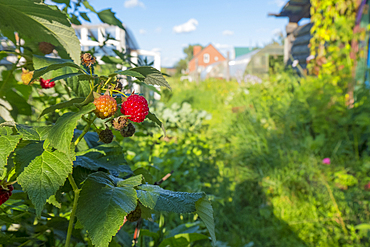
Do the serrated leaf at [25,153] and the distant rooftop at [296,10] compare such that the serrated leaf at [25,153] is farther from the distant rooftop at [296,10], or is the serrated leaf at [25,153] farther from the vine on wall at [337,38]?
the distant rooftop at [296,10]

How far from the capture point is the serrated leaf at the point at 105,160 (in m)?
0.55

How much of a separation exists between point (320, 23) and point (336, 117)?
1.98 m

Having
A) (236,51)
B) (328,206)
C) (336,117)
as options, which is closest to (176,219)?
(328,206)

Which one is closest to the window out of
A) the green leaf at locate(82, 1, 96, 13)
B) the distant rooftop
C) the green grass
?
the distant rooftop

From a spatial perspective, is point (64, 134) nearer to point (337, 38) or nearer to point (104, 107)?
point (104, 107)

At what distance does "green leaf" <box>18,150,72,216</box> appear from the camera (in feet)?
1.41

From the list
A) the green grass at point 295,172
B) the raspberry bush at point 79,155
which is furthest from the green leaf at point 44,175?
the green grass at point 295,172

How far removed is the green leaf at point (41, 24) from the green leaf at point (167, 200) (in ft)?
0.87

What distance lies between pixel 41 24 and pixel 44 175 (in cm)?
30

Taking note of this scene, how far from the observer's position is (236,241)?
2010 millimetres

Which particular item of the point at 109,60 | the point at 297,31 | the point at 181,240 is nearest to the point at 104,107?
the point at 181,240

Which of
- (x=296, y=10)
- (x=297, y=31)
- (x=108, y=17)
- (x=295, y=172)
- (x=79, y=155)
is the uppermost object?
(x=296, y=10)

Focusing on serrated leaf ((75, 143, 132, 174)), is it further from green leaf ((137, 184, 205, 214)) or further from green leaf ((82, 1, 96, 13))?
green leaf ((82, 1, 96, 13))

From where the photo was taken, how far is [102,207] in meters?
0.44
